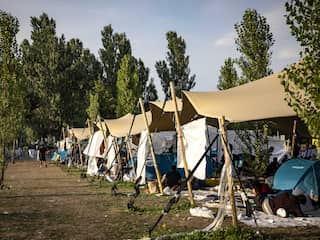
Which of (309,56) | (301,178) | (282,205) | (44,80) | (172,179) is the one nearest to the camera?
(309,56)

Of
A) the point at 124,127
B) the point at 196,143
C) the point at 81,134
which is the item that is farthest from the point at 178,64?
the point at 196,143

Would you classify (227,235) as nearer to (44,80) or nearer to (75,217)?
(75,217)

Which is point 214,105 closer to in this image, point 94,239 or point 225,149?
point 225,149

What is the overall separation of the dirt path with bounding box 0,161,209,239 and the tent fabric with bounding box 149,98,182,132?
3357 millimetres

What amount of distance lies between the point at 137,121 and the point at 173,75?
2978 centimetres

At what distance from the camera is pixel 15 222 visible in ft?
29.9

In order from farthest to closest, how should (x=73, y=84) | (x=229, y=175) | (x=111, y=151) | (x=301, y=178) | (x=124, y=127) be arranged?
(x=73, y=84), (x=124, y=127), (x=111, y=151), (x=301, y=178), (x=229, y=175)

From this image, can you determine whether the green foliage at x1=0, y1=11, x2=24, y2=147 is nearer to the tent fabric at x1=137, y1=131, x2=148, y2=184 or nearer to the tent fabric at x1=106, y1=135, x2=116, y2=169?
the tent fabric at x1=137, y1=131, x2=148, y2=184

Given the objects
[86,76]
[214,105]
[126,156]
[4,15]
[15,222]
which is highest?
[86,76]

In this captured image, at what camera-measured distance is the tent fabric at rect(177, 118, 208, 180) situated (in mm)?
10883

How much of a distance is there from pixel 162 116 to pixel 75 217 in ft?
21.4

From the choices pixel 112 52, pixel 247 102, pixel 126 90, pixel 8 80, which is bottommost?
pixel 247 102

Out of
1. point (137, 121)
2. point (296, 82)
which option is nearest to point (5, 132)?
point (137, 121)

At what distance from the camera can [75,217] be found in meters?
9.63
